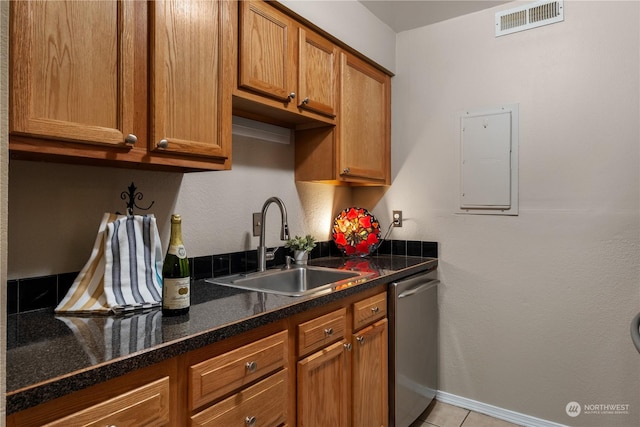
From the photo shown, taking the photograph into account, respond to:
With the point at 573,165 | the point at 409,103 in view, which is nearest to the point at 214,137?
the point at 409,103

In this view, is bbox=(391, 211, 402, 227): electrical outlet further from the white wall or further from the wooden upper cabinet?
the wooden upper cabinet

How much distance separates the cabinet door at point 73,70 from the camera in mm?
975

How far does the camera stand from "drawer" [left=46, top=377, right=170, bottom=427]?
2.64ft

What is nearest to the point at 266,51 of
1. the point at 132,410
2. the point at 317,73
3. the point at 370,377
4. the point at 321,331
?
the point at 317,73

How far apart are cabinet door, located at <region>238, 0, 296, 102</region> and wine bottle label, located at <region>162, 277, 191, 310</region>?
853mm

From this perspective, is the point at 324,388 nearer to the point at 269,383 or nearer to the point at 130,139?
the point at 269,383

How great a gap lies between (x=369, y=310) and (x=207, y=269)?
0.77 meters

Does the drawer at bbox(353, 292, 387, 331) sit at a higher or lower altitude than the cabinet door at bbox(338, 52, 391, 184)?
lower

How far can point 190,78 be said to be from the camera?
4.48ft

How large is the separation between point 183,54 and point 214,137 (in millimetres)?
292

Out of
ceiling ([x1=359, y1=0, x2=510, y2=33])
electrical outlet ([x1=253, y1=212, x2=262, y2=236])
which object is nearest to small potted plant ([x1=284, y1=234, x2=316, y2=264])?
electrical outlet ([x1=253, y1=212, x2=262, y2=236])

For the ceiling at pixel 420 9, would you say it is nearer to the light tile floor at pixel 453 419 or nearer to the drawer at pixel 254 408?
the drawer at pixel 254 408

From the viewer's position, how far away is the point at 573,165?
2.13 metres

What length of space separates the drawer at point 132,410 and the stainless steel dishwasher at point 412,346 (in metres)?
1.27
